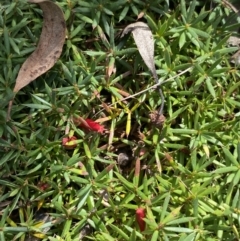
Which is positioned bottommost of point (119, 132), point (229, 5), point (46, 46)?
point (119, 132)

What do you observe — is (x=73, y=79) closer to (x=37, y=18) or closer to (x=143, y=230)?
(x=37, y=18)

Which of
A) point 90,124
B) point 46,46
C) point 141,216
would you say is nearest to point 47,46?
point 46,46

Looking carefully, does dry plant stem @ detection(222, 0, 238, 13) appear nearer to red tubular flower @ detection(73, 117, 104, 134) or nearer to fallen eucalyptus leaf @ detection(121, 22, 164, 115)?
fallen eucalyptus leaf @ detection(121, 22, 164, 115)

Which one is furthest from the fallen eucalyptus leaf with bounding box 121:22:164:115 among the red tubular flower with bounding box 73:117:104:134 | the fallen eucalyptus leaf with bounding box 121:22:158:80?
the red tubular flower with bounding box 73:117:104:134

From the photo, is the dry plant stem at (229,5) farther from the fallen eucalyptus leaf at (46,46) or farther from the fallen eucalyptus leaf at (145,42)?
the fallen eucalyptus leaf at (46,46)

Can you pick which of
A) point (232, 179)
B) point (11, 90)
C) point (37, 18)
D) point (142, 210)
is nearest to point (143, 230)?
point (142, 210)

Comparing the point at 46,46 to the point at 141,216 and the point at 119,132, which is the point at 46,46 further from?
the point at 141,216

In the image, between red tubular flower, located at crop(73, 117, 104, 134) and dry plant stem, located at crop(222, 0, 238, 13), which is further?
dry plant stem, located at crop(222, 0, 238, 13)
